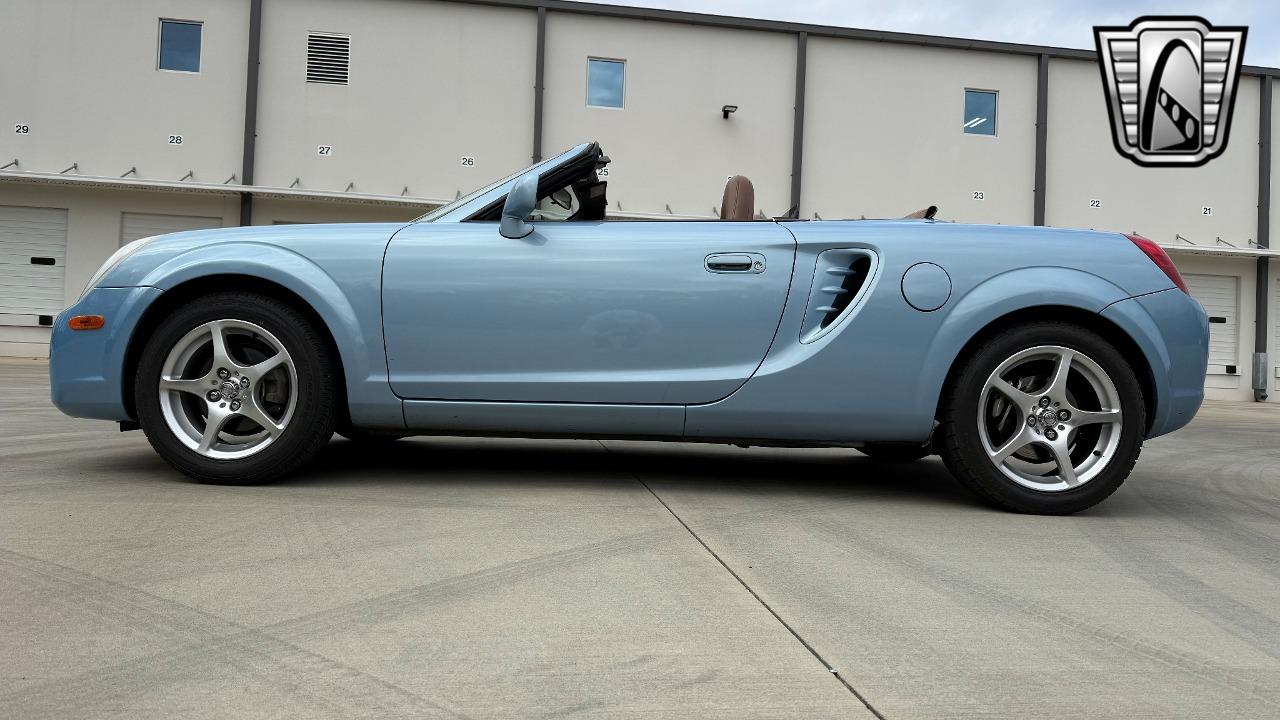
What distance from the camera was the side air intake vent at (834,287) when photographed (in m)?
3.38

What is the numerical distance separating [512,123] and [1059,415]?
14472mm

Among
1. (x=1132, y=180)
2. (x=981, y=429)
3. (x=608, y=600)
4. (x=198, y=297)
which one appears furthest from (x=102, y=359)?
(x=1132, y=180)

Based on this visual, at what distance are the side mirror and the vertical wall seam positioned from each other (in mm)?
16599

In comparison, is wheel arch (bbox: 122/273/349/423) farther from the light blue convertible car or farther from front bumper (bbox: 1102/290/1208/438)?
front bumper (bbox: 1102/290/1208/438)

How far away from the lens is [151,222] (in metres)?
16.1

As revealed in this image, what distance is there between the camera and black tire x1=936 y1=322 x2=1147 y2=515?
332cm

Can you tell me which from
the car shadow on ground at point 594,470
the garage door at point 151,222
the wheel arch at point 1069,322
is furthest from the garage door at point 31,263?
the wheel arch at point 1069,322

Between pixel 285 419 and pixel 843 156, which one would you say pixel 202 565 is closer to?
pixel 285 419

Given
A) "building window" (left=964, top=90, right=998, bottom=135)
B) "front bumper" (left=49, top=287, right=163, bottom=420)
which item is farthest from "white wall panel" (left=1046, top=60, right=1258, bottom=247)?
"front bumper" (left=49, top=287, right=163, bottom=420)

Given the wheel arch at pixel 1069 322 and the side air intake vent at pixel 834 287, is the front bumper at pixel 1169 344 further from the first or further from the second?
the side air intake vent at pixel 834 287

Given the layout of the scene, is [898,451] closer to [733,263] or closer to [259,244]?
[733,263]

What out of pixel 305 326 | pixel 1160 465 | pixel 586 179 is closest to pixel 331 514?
pixel 305 326

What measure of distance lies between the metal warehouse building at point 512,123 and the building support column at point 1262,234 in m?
0.09

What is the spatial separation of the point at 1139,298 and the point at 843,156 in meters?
14.6
